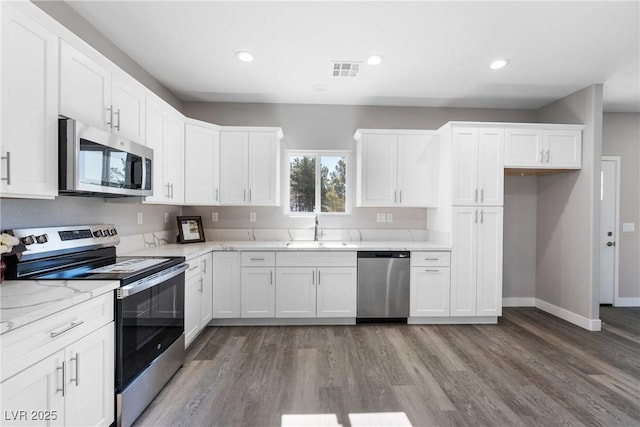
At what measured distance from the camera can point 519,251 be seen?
4.09 m

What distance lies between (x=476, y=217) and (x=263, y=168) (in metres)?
2.61

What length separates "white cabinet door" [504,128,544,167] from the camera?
11.1ft

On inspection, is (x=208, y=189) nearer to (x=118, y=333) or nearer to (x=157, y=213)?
(x=157, y=213)

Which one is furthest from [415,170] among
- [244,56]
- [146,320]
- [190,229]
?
[146,320]

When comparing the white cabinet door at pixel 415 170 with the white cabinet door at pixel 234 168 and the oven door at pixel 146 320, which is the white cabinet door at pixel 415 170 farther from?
the oven door at pixel 146 320

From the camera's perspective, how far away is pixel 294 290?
330 centimetres

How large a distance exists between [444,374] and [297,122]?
130 inches

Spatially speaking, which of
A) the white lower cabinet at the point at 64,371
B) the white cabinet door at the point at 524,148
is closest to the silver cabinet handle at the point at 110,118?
the white lower cabinet at the point at 64,371

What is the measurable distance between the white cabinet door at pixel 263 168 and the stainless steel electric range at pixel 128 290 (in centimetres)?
142

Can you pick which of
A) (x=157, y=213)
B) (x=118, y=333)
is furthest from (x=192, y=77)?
(x=118, y=333)

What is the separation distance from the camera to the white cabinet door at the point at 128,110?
2078mm

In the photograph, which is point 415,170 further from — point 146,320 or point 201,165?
point 146,320

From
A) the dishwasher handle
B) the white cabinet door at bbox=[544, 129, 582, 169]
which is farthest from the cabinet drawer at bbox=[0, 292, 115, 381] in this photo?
the white cabinet door at bbox=[544, 129, 582, 169]

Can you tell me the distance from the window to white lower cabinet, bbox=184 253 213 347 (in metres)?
1.44
